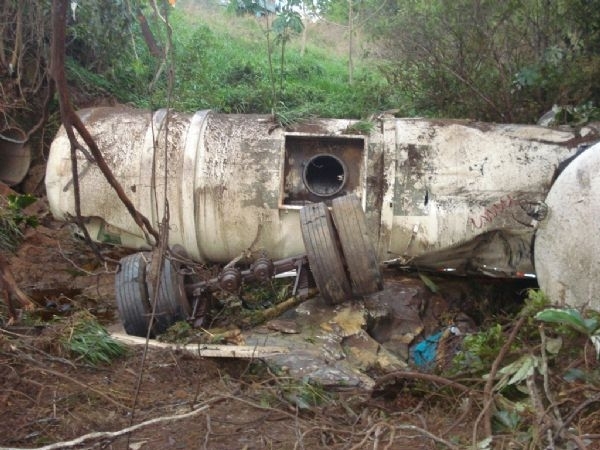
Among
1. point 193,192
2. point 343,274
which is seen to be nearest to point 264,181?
point 193,192

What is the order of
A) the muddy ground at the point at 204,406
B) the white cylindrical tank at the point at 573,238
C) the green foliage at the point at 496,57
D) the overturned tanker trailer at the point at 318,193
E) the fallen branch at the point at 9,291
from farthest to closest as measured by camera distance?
the green foliage at the point at 496,57 < the overturned tanker trailer at the point at 318,193 < the fallen branch at the point at 9,291 < the white cylindrical tank at the point at 573,238 < the muddy ground at the point at 204,406

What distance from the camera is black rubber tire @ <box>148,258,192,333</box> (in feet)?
17.0

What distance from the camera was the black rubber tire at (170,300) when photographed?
520 centimetres

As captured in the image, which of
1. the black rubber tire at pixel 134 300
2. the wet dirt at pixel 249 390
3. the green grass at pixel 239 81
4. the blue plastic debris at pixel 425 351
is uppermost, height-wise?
the green grass at pixel 239 81

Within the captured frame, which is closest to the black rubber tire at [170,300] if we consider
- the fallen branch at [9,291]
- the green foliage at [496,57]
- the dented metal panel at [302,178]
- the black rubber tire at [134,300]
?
the black rubber tire at [134,300]

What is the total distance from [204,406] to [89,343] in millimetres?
1331

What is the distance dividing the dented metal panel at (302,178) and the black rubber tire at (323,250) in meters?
0.60

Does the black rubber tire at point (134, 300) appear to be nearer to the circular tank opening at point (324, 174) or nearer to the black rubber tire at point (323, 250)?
the black rubber tire at point (323, 250)

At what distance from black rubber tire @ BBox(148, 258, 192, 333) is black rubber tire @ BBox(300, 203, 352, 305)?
3.35 feet

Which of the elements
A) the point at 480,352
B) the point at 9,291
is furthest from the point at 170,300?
the point at 480,352

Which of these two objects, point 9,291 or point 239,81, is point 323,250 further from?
point 239,81

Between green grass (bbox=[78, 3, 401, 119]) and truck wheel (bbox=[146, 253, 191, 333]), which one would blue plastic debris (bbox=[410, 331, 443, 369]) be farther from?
green grass (bbox=[78, 3, 401, 119])

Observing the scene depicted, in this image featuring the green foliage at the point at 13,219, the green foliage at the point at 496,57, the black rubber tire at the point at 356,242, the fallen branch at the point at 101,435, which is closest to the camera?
the fallen branch at the point at 101,435

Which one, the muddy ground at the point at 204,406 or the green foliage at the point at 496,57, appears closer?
the muddy ground at the point at 204,406
